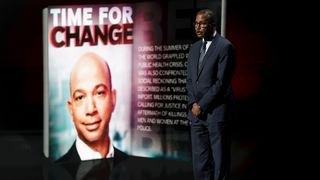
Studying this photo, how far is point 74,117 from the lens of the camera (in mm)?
5180

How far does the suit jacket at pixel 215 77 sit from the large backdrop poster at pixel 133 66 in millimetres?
1103

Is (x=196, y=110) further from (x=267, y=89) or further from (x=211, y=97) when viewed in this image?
(x=267, y=89)

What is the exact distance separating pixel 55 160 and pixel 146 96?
1.18 m

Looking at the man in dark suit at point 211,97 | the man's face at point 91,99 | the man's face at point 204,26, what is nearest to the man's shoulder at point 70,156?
the man's face at point 91,99

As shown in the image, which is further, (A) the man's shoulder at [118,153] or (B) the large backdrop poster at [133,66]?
(A) the man's shoulder at [118,153]

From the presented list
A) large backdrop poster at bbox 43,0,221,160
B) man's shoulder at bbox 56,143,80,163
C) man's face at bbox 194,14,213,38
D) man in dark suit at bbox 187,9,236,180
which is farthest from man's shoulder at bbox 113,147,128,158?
man's face at bbox 194,14,213,38

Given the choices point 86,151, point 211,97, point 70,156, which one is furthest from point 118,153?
point 211,97

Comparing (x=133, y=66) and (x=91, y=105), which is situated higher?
(x=133, y=66)

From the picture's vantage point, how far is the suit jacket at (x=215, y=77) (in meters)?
4.07

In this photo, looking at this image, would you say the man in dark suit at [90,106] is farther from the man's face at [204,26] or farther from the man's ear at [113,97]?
the man's face at [204,26]

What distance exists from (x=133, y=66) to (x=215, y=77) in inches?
58.0

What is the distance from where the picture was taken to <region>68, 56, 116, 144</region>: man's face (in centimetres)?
517

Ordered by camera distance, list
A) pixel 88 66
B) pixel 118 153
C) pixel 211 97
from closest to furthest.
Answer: pixel 211 97 → pixel 88 66 → pixel 118 153

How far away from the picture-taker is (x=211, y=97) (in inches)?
160
